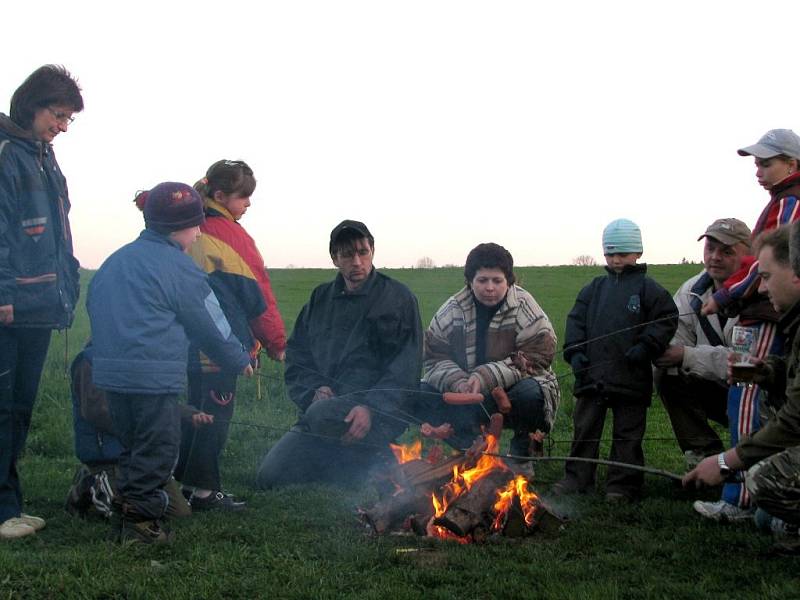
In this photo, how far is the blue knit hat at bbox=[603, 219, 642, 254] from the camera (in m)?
6.57

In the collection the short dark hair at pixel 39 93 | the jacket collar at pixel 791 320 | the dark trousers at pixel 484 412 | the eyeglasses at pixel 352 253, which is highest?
the short dark hair at pixel 39 93

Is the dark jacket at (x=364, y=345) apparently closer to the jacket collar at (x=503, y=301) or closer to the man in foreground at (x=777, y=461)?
the jacket collar at (x=503, y=301)

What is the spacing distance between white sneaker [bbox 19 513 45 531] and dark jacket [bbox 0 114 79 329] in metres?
1.20

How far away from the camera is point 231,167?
21.4 feet

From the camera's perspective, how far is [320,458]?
7219 millimetres

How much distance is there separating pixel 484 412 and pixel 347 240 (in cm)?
164

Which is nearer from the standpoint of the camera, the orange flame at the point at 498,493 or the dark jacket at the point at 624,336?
the orange flame at the point at 498,493

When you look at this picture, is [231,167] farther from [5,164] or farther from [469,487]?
[469,487]

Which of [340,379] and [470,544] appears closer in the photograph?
[470,544]

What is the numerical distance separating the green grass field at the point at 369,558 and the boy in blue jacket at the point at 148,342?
0.32 metres

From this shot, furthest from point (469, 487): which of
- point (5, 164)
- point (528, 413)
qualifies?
point (5, 164)

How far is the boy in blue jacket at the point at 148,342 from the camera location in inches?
204

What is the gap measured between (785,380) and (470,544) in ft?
6.53

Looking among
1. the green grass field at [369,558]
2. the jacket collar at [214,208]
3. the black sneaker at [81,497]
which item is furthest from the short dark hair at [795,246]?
the black sneaker at [81,497]
